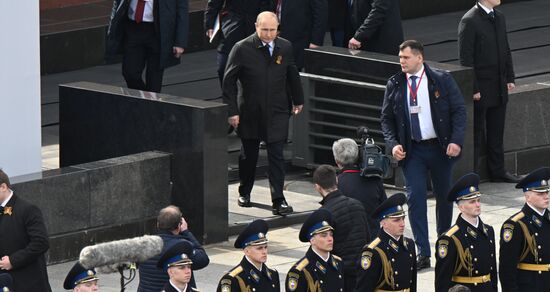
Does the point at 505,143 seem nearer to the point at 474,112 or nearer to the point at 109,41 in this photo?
the point at 474,112

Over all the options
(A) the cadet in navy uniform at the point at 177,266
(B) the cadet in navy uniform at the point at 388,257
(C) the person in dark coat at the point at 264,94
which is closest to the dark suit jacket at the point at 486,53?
(C) the person in dark coat at the point at 264,94

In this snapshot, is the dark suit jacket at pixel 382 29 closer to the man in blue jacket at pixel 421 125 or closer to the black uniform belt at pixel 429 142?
the man in blue jacket at pixel 421 125

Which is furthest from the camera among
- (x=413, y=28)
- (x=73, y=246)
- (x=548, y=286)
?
(x=413, y=28)

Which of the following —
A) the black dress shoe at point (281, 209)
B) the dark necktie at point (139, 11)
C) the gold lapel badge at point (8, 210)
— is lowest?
the black dress shoe at point (281, 209)

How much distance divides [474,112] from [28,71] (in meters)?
4.67

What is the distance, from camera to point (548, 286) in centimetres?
1374

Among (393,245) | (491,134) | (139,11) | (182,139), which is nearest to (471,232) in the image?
(393,245)

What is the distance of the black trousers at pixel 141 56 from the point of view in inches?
709

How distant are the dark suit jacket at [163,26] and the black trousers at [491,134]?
3.02m

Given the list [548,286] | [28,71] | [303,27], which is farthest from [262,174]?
[548,286]

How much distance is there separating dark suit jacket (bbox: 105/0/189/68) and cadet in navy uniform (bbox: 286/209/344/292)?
5.53 m

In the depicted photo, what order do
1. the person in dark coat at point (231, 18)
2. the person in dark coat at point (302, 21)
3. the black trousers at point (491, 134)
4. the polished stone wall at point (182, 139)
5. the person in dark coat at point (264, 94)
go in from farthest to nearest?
the person in dark coat at point (302, 21)
the person in dark coat at point (231, 18)
the black trousers at point (491, 134)
the person in dark coat at point (264, 94)
the polished stone wall at point (182, 139)

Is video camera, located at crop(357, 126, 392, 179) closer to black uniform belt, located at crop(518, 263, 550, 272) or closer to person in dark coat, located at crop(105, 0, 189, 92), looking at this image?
black uniform belt, located at crop(518, 263, 550, 272)

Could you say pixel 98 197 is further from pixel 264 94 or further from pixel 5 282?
pixel 5 282
